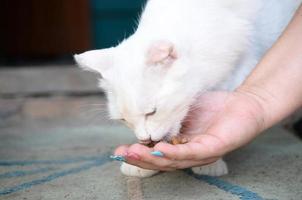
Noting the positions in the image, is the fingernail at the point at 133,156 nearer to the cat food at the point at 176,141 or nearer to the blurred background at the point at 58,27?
the cat food at the point at 176,141

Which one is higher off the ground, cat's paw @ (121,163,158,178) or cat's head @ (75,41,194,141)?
cat's head @ (75,41,194,141)

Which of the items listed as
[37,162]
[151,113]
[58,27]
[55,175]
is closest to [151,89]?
[151,113]

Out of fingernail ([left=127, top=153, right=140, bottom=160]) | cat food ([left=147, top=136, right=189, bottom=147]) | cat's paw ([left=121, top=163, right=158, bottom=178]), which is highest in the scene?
fingernail ([left=127, top=153, right=140, bottom=160])

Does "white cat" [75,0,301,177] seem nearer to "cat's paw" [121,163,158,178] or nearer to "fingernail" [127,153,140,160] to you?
"cat's paw" [121,163,158,178]

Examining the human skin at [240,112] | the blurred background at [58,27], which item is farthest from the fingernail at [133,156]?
the blurred background at [58,27]

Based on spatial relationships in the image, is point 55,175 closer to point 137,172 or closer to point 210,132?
point 137,172

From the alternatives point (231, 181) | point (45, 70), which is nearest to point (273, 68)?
point (231, 181)

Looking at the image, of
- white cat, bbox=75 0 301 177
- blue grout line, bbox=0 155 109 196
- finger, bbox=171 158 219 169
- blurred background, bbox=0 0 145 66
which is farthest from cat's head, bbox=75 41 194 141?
blurred background, bbox=0 0 145 66
